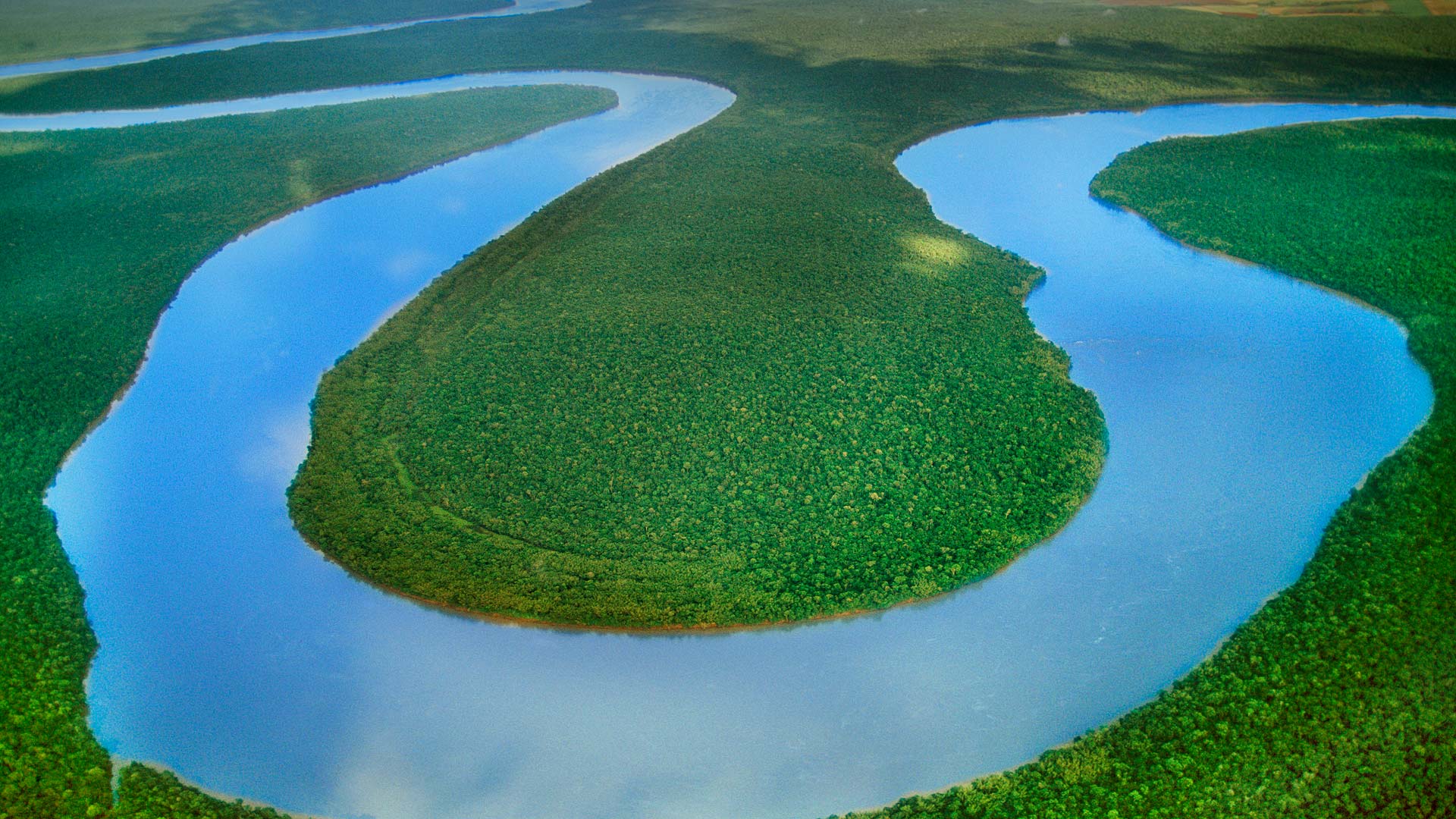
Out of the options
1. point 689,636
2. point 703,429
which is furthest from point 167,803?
point 703,429

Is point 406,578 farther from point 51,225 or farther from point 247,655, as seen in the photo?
point 51,225

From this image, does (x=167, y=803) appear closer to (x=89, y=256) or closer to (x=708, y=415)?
(x=708, y=415)

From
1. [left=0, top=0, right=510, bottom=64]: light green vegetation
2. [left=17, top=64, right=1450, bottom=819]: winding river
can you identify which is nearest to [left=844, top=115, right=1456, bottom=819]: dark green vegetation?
[left=17, top=64, right=1450, bottom=819]: winding river

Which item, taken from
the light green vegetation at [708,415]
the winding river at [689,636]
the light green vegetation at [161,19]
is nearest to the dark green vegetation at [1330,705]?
the winding river at [689,636]

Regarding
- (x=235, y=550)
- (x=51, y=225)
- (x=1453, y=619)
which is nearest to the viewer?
(x=1453, y=619)

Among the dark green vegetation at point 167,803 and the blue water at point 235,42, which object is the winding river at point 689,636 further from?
the blue water at point 235,42

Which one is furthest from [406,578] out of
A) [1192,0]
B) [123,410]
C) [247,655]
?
[1192,0]
